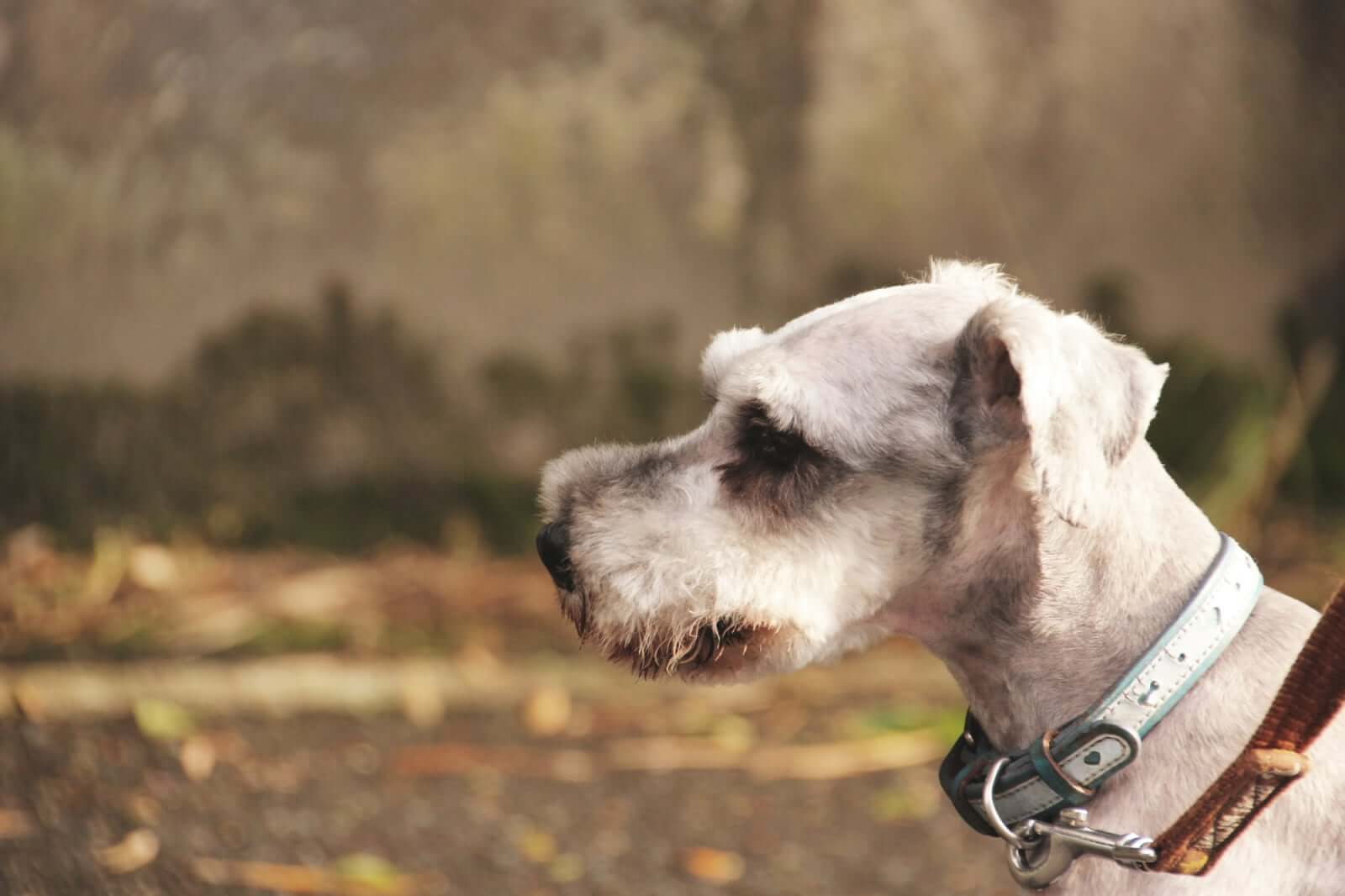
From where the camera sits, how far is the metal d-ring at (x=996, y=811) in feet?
6.95

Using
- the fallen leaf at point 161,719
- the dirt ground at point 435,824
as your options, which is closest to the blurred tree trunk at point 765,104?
the dirt ground at point 435,824

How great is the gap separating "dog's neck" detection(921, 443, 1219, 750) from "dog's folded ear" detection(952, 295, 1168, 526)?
0.37ft

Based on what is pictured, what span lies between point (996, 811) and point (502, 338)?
3872 millimetres

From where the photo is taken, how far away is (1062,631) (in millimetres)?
2180

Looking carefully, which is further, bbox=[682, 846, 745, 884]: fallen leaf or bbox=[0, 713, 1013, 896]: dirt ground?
bbox=[682, 846, 745, 884]: fallen leaf

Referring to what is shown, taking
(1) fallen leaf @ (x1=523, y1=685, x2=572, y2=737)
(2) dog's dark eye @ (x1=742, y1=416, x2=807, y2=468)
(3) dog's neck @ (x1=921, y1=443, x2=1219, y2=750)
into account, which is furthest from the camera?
(1) fallen leaf @ (x1=523, y1=685, x2=572, y2=737)

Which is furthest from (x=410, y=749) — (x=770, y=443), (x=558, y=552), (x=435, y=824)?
(x=770, y=443)

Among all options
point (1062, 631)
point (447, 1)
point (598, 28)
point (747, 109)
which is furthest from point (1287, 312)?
point (1062, 631)

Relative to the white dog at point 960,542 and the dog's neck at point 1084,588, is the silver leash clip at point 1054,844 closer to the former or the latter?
the white dog at point 960,542

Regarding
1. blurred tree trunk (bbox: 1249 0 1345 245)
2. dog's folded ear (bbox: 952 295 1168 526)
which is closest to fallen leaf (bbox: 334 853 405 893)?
dog's folded ear (bbox: 952 295 1168 526)

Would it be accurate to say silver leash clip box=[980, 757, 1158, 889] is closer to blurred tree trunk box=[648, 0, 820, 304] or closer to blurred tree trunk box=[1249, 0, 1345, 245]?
blurred tree trunk box=[648, 0, 820, 304]

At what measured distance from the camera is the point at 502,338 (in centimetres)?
566

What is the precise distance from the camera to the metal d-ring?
6.95 ft

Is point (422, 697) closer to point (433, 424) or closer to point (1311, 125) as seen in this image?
point (433, 424)
